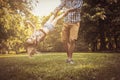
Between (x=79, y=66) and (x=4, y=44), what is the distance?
4.12 feet

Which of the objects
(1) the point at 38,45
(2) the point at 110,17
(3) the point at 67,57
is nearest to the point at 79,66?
(3) the point at 67,57

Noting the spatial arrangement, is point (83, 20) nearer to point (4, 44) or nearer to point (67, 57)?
point (67, 57)

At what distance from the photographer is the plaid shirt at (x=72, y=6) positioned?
4934 mm

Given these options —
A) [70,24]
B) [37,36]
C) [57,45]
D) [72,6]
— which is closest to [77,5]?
[72,6]

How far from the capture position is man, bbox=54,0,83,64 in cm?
491

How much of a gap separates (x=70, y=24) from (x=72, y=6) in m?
0.30

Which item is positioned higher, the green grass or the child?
the child

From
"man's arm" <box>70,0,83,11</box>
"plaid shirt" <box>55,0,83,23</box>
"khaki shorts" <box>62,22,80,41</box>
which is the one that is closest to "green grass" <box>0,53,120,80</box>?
"khaki shorts" <box>62,22,80,41</box>

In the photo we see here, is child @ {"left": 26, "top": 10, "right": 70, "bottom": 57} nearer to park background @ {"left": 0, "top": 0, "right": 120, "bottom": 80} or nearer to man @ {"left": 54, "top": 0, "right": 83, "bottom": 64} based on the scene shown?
park background @ {"left": 0, "top": 0, "right": 120, "bottom": 80}

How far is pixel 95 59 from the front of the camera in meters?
4.98

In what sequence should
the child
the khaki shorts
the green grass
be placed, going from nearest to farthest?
the green grass < the child < the khaki shorts

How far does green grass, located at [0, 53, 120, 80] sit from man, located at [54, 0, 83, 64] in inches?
6.3

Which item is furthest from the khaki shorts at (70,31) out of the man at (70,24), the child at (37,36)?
the child at (37,36)

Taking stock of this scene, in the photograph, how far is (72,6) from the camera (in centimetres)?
495
